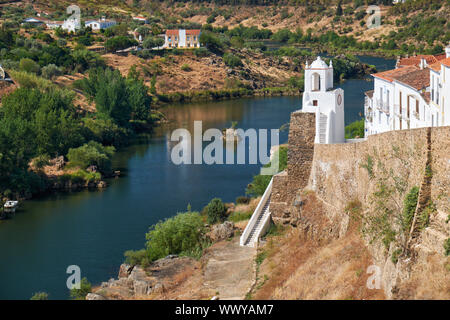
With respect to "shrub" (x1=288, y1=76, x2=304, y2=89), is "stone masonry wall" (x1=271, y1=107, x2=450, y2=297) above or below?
below

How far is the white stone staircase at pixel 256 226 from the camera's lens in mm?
25875

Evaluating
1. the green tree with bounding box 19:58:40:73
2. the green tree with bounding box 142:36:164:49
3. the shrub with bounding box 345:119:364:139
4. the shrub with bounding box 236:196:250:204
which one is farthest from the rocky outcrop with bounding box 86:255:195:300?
the green tree with bounding box 142:36:164:49

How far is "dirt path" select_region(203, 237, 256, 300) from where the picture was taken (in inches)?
862

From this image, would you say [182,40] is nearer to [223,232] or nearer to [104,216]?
[104,216]

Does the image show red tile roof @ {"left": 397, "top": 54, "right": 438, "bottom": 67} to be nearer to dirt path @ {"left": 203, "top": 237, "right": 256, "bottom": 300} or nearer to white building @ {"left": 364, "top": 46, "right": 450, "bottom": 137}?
white building @ {"left": 364, "top": 46, "right": 450, "bottom": 137}

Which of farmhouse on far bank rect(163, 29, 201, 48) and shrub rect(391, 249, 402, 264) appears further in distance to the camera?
farmhouse on far bank rect(163, 29, 201, 48)

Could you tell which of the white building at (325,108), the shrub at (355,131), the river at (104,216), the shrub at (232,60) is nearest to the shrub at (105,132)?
the river at (104,216)

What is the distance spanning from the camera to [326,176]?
23250mm

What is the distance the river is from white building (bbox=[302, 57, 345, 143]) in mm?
9362

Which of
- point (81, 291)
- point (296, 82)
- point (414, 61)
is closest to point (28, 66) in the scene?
point (296, 82)

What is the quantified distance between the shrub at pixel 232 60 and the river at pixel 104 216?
3474cm

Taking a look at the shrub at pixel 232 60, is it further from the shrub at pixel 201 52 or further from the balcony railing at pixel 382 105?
the balcony railing at pixel 382 105

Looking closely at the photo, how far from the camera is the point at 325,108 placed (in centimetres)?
2514
